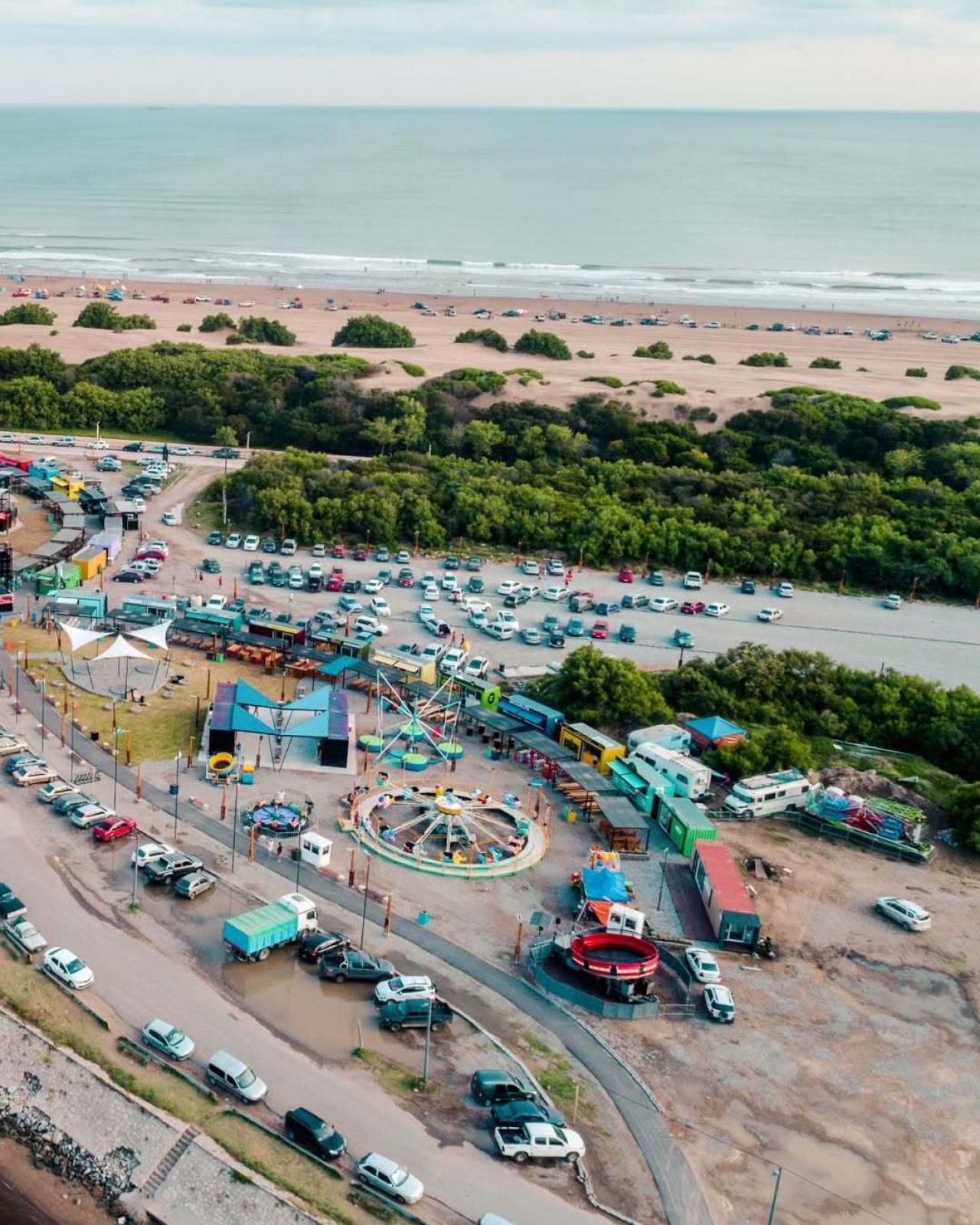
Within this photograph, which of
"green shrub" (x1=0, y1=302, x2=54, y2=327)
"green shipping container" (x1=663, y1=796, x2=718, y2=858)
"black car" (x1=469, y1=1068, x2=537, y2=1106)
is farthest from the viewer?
"green shrub" (x1=0, y1=302, x2=54, y2=327)

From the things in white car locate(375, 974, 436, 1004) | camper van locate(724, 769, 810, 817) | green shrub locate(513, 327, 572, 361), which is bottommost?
white car locate(375, 974, 436, 1004)

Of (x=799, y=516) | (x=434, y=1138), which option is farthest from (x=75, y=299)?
(x=434, y=1138)

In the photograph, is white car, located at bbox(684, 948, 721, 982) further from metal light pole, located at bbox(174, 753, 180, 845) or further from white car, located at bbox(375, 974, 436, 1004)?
metal light pole, located at bbox(174, 753, 180, 845)

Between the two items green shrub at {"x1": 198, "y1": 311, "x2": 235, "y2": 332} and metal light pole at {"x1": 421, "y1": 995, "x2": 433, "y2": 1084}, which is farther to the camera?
green shrub at {"x1": 198, "y1": 311, "x2": 235, "y2": 332}

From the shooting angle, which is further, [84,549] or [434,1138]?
[84,549]

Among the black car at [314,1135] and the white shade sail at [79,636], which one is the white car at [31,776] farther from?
the black car at [314,1135]

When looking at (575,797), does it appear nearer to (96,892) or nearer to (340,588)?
(96,892)

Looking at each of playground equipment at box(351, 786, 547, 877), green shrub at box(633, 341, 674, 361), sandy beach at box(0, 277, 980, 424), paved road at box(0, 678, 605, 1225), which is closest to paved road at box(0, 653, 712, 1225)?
paved road at box(0, 678, 605, 1225)
